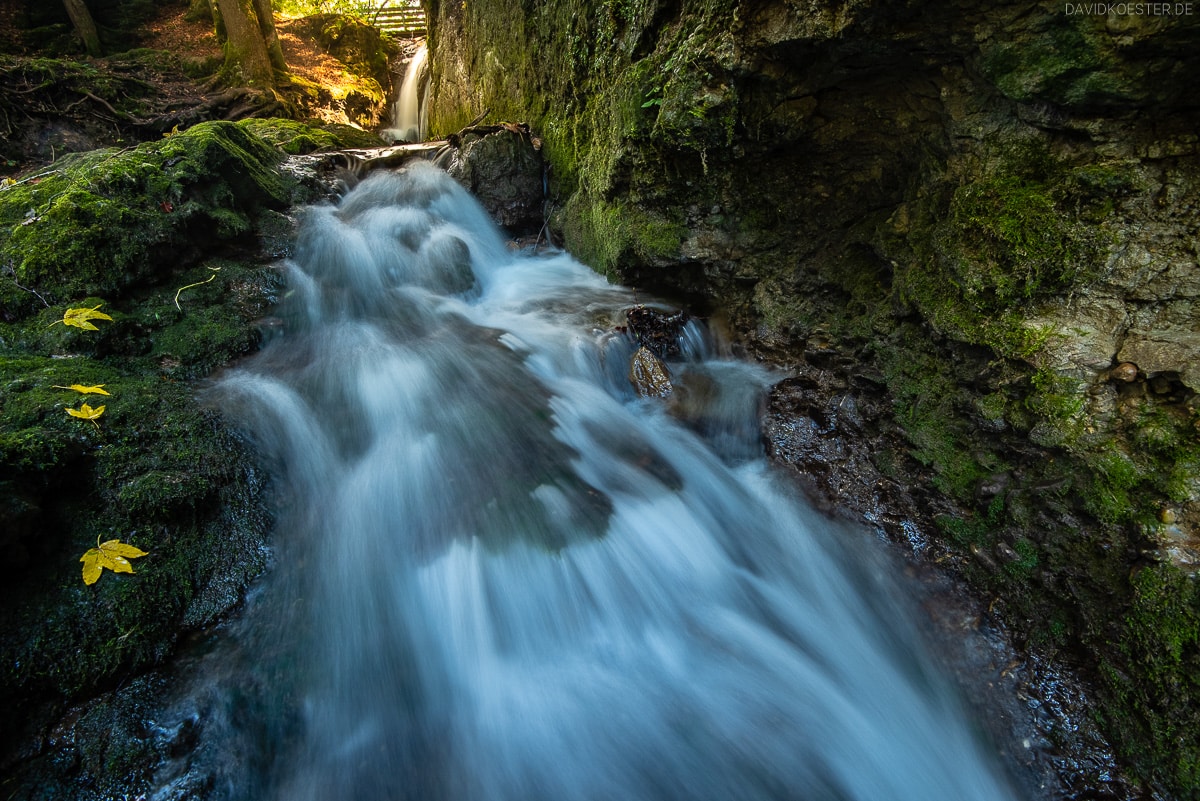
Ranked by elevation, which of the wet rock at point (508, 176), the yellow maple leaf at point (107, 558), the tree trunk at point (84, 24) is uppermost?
the tree trunk at point (84, 24)

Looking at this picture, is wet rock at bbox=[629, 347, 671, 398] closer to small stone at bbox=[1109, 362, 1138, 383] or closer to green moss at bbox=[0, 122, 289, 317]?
small stone at bbox=[1109, 362, 1138, 383]

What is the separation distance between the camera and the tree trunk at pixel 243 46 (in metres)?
10.5

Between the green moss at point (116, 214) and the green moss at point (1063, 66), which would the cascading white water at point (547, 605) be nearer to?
the green moss at point (116, 214)

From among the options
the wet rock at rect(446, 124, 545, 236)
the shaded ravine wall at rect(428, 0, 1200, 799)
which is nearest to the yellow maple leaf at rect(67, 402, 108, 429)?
the shaded ravine wall at rect(428, 0, 1200, 799)

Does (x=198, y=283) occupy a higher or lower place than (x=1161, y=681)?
lower

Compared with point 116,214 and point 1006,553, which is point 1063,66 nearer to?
point 1006,553

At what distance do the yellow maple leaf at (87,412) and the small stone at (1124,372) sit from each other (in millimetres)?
4908

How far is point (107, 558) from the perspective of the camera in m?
2.26

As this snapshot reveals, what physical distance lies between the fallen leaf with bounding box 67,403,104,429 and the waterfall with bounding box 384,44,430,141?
13.1 m

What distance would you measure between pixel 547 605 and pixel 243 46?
1349cm

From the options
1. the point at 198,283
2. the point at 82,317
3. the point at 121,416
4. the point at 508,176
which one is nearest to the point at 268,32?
the point at 508,176

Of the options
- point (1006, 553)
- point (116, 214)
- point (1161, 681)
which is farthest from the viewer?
A: point (116, 214)

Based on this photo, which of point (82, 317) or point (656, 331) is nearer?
point (82, 317)

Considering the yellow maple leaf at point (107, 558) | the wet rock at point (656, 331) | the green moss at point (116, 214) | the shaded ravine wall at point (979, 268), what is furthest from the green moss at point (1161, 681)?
the green moss at point (116, 214)
